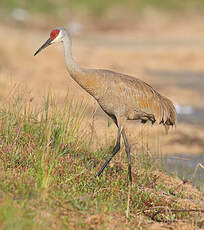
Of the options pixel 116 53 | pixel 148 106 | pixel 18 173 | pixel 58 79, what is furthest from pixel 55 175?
pixel 116 53

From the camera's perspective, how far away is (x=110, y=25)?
27766mm

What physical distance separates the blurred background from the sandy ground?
0.6 inches

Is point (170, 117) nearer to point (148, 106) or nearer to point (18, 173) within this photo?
point (148, 106)

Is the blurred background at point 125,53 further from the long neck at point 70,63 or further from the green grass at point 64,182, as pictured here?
the long neck at point 70,63

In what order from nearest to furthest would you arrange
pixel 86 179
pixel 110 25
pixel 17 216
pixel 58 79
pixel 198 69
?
pixel 17 216
pixel 86 179
pixel 58 79
pixel 198 69
pixel 110 25

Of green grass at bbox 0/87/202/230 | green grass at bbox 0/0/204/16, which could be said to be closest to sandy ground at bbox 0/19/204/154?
green grass at bbox 0/87/202/230

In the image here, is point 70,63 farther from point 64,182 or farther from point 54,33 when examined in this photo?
point 64,182

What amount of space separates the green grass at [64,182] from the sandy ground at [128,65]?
0.80m

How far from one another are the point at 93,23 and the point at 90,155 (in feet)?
75.3

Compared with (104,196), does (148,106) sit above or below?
above

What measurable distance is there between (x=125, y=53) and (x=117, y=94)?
1429 centimetres

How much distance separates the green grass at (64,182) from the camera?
13.2 feet

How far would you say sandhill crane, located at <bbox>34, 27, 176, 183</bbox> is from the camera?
525cm

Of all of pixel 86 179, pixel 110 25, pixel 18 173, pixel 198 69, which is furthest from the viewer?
pixel 110 25
